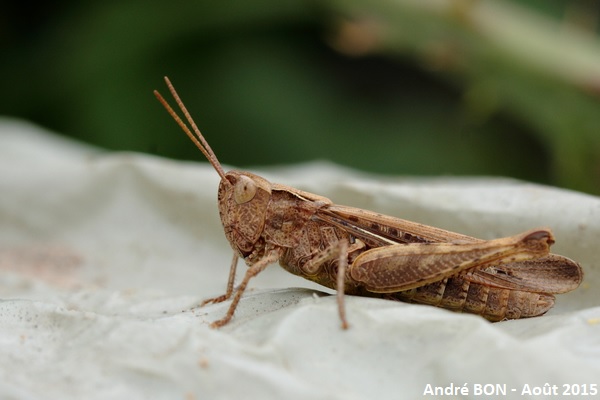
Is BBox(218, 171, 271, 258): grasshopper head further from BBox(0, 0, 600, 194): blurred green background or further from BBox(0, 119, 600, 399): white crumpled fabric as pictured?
BBox(0, 0, 600, 194): blurred green background

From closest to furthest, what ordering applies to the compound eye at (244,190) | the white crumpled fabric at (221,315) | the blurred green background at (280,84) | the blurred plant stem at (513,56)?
the white crumpled fabric at (221,315)
the compound eye at (244,190)
the blurred plant stem at (513,56)
the blurred green background at (280,84)

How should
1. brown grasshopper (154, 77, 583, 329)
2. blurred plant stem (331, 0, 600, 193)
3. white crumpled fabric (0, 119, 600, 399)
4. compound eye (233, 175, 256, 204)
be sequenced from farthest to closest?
1. blurred plant stem (331, 0, 600, 193)
2. compound eye (233, 175, 256, 204)
3. brown grasshopper (154, 77, 583, 329)
4. white crumpled fabric (0, 119, 600, 399)

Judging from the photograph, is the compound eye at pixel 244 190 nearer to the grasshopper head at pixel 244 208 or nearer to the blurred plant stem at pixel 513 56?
the grasshopper head at pixel 244 208

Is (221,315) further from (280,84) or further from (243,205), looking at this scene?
(280,84)

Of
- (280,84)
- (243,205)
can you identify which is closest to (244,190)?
(243,205)

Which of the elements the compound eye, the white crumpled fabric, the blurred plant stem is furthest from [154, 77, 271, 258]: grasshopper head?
the blurred plant stem

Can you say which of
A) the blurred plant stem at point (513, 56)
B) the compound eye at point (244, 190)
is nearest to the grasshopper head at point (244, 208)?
the compound eye at point (244, 190)
